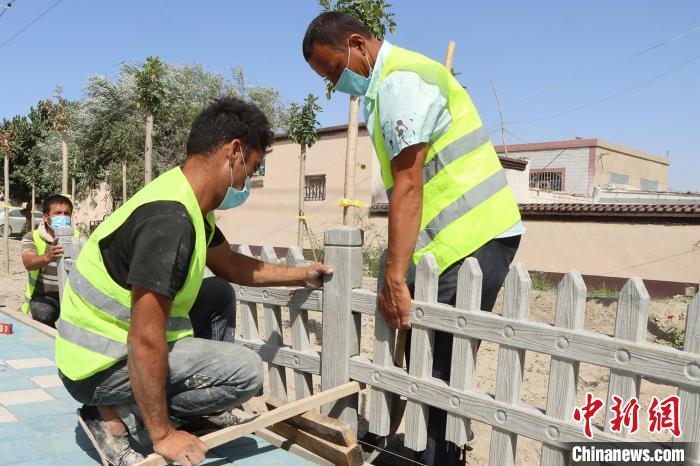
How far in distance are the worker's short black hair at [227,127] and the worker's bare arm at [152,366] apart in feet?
2.17

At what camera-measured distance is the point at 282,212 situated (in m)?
20.1

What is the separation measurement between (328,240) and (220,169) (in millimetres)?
804

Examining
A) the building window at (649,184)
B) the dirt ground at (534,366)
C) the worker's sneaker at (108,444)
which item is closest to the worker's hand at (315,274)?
the worker's sneaker at (108,444)

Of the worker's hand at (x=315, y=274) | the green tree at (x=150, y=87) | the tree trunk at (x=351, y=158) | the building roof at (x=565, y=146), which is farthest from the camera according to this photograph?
the building roof at (x=565, y=146)

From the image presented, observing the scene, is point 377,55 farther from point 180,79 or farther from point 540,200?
point 180,79

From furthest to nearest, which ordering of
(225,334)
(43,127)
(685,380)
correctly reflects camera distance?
(43,127) < (225,334) < (685,380)

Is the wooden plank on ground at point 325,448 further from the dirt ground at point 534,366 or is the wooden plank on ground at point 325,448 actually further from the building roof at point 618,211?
the building roof at point 618,211

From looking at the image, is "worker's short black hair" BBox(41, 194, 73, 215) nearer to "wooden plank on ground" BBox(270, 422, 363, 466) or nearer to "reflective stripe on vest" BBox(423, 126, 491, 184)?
"wooden plank on ground" BBox(270, 422, 363, 466)

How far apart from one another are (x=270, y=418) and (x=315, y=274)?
0.75 meters

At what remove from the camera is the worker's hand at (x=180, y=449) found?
219cm

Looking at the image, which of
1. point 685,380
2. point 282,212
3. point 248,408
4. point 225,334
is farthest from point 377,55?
point 282,212

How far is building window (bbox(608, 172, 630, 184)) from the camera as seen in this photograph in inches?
1201

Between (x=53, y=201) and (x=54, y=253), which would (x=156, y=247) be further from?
(x=53, y=201)

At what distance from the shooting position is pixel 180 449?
2203 millimetres
